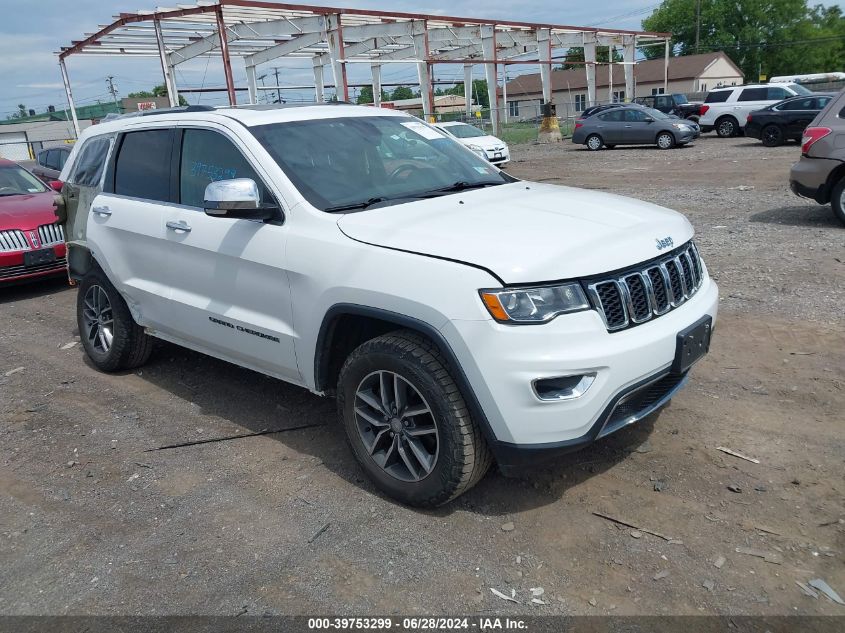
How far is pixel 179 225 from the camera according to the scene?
4.36 meters

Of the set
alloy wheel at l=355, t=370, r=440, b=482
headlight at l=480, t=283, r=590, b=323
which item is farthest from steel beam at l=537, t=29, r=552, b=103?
headlight at l=480, t=283, r=590, b=323

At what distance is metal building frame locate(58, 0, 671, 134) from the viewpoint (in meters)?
21.7

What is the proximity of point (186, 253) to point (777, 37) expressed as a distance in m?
89.3

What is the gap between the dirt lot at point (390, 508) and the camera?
2.86 meters

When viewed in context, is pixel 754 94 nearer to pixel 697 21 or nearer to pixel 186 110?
pixel 186 110

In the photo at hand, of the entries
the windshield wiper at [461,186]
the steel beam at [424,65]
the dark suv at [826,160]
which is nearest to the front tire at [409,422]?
the windshield wiper at [461,186]

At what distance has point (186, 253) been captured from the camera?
14.2 feet

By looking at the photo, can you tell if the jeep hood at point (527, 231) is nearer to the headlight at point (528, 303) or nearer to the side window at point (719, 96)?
the headlight at point (528, 303)

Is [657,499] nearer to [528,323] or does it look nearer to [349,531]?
[528,323]

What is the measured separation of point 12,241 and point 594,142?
21321 millimetres

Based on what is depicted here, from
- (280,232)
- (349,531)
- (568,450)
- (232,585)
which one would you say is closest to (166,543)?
(232,585)

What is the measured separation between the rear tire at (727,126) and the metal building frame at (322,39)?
9.44 metres

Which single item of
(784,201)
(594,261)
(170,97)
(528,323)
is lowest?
(784,201)

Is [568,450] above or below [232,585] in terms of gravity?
above
